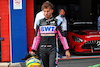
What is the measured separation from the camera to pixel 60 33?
4.20m

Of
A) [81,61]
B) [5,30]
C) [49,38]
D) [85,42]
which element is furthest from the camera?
[85,42]

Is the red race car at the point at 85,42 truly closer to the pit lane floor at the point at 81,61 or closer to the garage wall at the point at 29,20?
the pit lane floor at the point at 81,61

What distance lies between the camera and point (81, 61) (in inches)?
295

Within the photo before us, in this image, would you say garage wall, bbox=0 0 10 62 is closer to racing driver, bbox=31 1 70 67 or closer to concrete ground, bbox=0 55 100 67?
concrete ground, bbox=0 55 100 67

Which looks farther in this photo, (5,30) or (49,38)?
(5,30)

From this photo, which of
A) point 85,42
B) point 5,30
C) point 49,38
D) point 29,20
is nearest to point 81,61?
point 85,42

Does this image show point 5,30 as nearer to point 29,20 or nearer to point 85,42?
point 29,20

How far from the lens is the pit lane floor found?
22.9ft

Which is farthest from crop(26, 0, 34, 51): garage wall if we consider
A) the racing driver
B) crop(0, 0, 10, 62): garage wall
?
the racing driver

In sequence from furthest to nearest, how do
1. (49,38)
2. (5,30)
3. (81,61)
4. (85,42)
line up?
(85,42), (81,61), (5,30), (49,38)

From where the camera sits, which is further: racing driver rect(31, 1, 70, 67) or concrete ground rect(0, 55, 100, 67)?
concrete ground rect(0, 55, 100, 67)

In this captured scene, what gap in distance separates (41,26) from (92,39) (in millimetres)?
4305

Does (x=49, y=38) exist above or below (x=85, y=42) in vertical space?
above

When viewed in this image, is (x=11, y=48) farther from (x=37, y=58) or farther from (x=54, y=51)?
(x=54, y=51)
